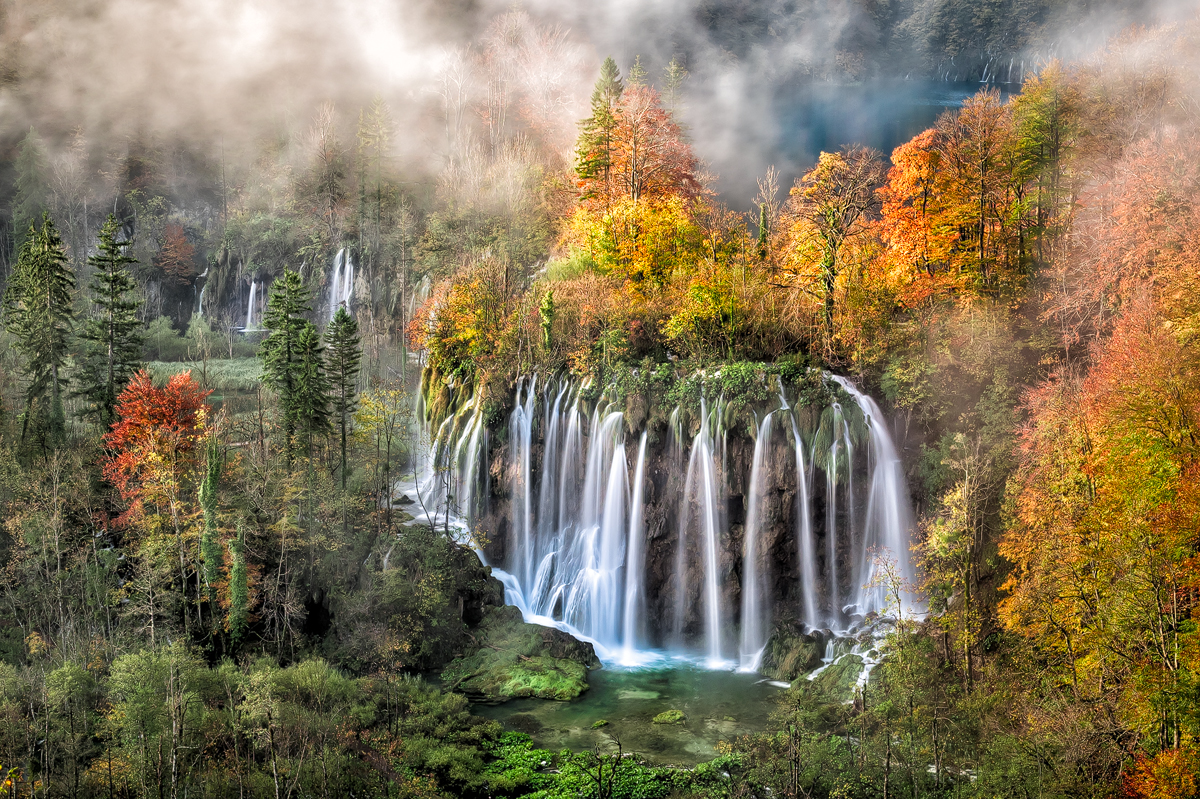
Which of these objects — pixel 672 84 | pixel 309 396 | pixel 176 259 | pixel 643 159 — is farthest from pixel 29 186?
pixel 643 159

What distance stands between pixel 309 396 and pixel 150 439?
636cm

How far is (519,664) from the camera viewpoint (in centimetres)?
2858

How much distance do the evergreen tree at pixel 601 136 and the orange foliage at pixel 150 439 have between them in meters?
24.1

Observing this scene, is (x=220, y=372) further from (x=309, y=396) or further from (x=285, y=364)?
(x=309, y=396)

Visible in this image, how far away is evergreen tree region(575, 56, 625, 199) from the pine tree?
18.7 m

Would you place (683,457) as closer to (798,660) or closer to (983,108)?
(798,660)

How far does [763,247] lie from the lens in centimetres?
3919

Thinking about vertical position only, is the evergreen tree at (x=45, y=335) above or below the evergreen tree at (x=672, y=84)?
below

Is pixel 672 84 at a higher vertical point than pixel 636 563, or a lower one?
higher

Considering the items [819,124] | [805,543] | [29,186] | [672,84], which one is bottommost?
[805,543]

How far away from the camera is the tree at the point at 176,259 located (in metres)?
74.4

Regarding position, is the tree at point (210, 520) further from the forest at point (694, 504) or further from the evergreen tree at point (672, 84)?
the evergreen tree at point (672, 84)

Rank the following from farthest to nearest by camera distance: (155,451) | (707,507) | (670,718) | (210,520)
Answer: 1. (707,507)
2. (155,451)
3. (210,520)
4. (670,718)

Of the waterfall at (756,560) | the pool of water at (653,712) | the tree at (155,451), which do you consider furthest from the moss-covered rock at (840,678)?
the tree at (155,451)
